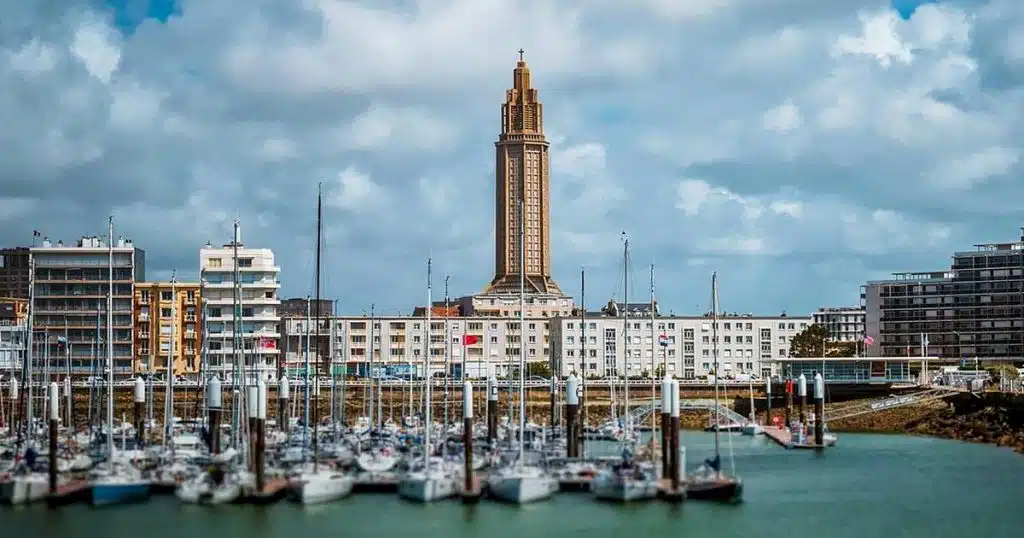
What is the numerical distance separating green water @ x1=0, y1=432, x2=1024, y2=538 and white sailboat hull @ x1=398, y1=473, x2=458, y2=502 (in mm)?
589

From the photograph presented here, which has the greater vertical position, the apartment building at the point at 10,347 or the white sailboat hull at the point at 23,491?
the apartment building at the point at 10,347

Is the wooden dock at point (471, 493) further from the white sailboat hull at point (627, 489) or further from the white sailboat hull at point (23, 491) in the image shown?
the white sailboat hull at point (23, 491)

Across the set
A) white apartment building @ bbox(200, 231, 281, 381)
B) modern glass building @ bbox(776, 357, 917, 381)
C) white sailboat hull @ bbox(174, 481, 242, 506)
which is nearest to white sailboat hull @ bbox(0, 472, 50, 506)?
white sailboat hull @ bbox(174, 481, 242, 506)

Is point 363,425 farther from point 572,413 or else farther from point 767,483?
point 767,483

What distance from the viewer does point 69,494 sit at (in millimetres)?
75938

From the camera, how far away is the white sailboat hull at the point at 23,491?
7575cm

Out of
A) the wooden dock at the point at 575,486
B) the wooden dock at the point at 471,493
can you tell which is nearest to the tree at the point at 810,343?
the wooden dock at the point at 575,486

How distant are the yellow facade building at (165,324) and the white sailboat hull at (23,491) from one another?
8303 centimetres

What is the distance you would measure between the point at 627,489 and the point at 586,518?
3599mm

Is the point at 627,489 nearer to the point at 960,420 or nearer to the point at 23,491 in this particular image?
the point at 23,491

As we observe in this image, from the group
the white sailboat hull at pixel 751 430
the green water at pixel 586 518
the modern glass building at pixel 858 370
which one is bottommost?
the green water at pixel 586 518

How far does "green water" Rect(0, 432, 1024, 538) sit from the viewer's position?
7125 cm

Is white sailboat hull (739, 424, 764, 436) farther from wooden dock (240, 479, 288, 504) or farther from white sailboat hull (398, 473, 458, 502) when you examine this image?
wooden dock (240, 479, 288, 504)

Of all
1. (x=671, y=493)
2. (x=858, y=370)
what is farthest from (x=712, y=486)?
(x=858, y=370)
